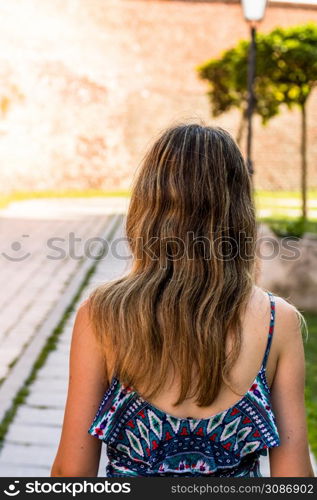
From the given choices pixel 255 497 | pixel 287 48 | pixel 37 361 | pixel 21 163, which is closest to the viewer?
pixel 255 497

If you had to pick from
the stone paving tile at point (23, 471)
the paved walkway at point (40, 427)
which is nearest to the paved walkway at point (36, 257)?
the paved walkway at point (40, 427)

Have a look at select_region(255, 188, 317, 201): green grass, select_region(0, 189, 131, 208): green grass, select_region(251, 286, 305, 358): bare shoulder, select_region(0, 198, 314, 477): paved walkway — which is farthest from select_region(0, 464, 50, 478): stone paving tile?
select_region(255, 188, 317, 201): green grass

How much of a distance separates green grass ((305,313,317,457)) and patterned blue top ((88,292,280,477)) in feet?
7.81

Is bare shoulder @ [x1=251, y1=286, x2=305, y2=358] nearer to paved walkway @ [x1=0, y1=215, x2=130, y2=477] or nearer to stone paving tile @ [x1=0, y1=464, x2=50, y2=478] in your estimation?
paved walkway @ [x1=0, y1=215, x2=130, y2=477]

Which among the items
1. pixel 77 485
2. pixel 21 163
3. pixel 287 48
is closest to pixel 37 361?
pixel 77 485

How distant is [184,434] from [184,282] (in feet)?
0.96

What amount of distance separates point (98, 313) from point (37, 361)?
3621mm

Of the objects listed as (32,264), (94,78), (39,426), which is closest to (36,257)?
(32,264)

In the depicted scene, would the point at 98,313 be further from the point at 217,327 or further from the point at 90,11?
the point at 90,11

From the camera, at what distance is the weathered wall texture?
2120 cm

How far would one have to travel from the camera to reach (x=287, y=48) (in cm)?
1206

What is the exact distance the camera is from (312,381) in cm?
521

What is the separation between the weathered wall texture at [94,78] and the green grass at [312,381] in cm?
1515

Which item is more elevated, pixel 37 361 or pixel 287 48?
pixel 287 48
